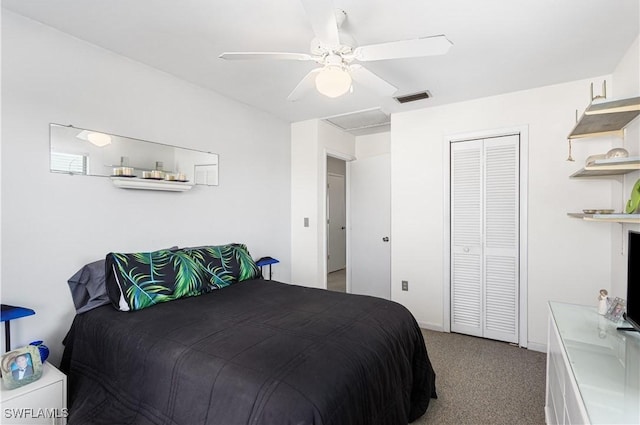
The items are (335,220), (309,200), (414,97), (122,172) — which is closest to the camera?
(122,172)

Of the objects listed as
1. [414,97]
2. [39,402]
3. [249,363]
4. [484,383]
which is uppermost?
[414,97]

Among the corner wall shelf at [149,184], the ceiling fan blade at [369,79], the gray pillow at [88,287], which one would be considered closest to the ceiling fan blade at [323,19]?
the ceiling fan blade at [369,79]

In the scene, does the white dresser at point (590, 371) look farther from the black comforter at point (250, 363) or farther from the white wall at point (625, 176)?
the white wall at point (625, 176)

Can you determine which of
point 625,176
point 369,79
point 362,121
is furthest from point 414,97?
point 625,176

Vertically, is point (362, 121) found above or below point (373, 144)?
above

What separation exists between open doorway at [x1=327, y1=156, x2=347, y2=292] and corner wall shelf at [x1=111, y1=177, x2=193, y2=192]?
3841 millimetres

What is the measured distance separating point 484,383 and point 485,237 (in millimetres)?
1413

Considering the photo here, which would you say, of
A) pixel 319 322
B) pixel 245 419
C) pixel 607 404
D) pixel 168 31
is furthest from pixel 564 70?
pixel 245 419

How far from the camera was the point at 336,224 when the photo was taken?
6.70 m

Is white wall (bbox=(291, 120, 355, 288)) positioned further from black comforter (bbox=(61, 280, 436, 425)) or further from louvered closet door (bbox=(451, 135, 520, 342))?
black comforter (bbox=(61, 280, 436, 425))

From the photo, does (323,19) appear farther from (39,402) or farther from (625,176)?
(625,176)

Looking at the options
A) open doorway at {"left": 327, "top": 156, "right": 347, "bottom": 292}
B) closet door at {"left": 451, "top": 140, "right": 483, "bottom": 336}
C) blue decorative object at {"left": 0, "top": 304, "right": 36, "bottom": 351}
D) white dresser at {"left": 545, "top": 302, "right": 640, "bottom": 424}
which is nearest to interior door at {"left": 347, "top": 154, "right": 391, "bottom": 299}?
closet door at {"left": 451, "top": 140, "right": 483, "bottom": 336}

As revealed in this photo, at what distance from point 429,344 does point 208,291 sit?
2.17 m

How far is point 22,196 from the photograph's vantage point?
193cm
